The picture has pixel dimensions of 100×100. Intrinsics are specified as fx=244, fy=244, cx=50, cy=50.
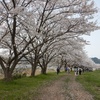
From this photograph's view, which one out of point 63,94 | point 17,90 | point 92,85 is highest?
point 92,85

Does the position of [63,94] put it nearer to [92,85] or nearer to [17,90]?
[17,90]

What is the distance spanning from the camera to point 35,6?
20.9 meters

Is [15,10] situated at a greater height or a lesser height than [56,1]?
lesser

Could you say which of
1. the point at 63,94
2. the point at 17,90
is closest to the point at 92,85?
the point at 63,94

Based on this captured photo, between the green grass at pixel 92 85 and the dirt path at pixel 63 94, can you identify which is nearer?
the dirt path at pixel 63 94

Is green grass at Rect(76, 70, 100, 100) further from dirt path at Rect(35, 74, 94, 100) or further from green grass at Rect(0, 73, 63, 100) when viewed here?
green grass at Rect(0, 73, 63, 100)

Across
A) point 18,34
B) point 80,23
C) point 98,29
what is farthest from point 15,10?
point 18,34

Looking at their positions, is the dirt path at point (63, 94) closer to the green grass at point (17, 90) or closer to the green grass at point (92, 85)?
the green grass at point (92, 85)

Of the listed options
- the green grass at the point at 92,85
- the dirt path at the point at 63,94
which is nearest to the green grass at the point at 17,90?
the dirt path at the point at 63,94

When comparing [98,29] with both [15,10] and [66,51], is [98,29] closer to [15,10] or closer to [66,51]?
[15,10]

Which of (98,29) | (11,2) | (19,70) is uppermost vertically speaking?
(11,2)

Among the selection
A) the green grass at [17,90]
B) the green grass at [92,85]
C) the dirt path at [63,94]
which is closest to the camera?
the green grass at [17,90]

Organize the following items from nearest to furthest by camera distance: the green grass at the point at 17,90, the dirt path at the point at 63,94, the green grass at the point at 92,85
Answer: the green grass at the point at 17,90 → the dirt path at the point at 63,94 → the green grass at the point at 92,85

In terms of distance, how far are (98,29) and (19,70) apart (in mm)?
22682
